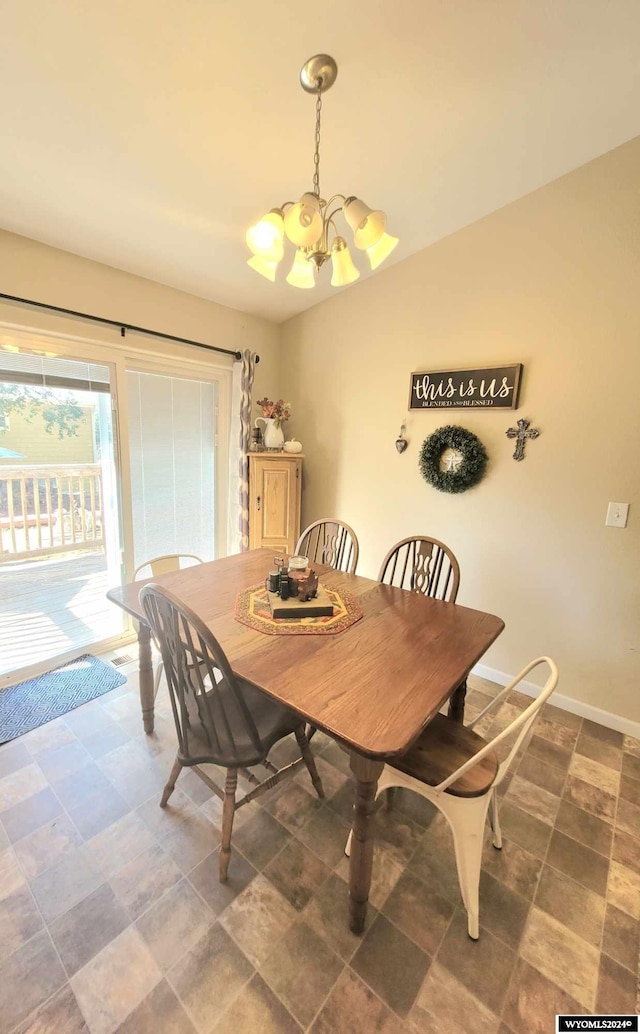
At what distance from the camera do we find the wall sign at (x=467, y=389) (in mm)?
2195

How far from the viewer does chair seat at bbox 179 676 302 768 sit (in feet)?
4.00

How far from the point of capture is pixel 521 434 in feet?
7.24

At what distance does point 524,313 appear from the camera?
2.14 m

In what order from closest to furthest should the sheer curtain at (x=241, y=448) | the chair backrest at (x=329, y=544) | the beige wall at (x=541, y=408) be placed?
the beige wall at (x=541, y=408)
the chair backrest at (x=329, y=544)
the sheer curtain at (x=241, y=448)

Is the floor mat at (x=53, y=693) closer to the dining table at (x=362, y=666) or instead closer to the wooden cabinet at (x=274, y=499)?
the dining table at (x=362, y=666)

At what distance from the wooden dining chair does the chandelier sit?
3.74 ft

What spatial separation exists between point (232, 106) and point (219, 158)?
9.1 inches

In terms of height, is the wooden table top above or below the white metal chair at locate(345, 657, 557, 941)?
above

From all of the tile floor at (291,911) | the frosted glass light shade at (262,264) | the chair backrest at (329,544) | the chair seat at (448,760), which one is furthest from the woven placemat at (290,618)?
the frosted glass light shade at (262,264)

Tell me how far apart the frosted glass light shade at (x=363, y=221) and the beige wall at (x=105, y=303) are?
1679 millimetres

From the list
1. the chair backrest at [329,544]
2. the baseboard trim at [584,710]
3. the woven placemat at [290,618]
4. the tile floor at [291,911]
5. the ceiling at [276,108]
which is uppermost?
the ceiling at [276,108]

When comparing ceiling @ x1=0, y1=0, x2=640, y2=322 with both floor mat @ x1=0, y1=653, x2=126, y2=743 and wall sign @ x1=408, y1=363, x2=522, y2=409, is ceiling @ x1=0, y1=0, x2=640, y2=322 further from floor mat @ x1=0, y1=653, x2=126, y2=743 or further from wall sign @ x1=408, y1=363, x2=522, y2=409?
floor mat @ x1=0, y1=653, x2=126, y2=743

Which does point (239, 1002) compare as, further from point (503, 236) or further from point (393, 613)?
point (503, 236)

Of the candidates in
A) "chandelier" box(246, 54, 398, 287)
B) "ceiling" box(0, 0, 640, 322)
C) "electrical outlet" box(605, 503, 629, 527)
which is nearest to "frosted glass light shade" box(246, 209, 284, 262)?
"chandelier" box(246, 54, 398, 287)
